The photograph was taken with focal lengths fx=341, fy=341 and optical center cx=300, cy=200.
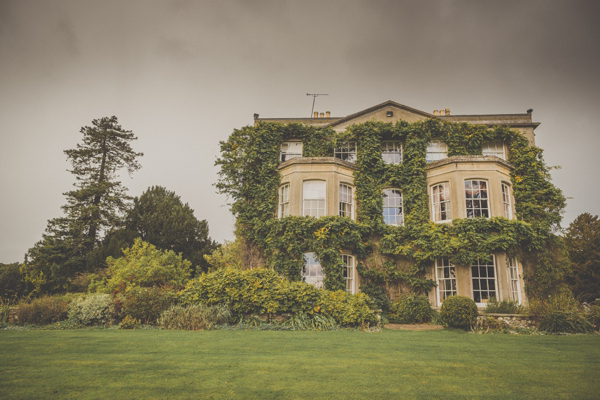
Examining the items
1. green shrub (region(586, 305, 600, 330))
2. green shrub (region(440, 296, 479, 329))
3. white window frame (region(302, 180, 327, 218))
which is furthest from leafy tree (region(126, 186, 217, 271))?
green shrub (region(586, 305, 600, 330))

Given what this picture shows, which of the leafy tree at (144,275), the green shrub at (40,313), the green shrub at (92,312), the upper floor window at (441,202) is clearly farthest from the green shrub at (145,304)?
the upper floor window at (441,202)

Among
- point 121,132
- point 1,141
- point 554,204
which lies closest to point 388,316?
point 554,204

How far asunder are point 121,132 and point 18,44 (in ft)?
60.2

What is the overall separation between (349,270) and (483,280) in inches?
229

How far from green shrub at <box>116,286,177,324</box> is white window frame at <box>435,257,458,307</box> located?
11.4 m

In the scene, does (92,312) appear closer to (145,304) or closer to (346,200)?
(145,304)

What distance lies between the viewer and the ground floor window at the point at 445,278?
15266 mm

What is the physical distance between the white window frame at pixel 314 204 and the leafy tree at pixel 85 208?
694 inches

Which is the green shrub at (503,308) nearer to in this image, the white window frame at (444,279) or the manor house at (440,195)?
the manor house at (440,195)

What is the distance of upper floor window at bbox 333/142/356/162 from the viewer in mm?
19031

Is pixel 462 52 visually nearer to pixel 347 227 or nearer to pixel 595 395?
pixel 347 227

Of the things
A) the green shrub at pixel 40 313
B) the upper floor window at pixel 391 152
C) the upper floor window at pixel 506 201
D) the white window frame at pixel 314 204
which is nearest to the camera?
the green shrub at pixel 40 313

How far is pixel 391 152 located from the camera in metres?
18.7

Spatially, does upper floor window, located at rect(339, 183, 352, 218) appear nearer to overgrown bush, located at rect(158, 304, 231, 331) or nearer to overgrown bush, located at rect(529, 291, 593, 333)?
overgrown bush, located at rect(158, 304, 231, 331)
